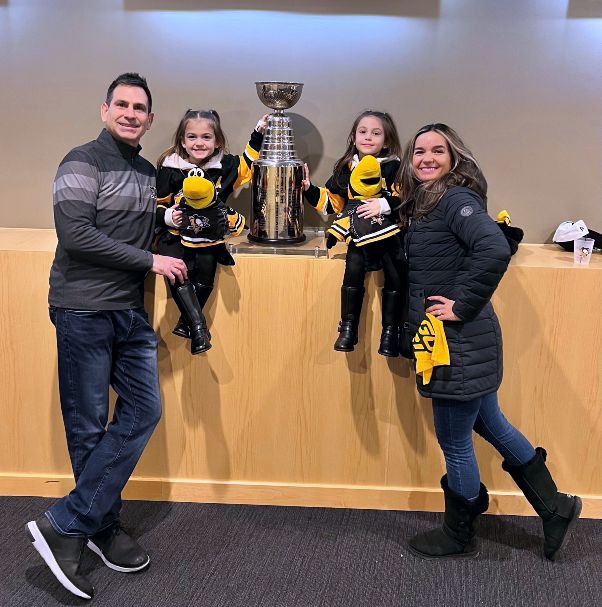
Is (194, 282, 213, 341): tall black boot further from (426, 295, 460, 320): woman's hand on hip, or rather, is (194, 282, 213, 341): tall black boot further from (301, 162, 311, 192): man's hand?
A: (426, 295, 460, 320): woman's hand on hip

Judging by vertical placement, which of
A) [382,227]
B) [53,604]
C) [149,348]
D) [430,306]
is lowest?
[53,604]

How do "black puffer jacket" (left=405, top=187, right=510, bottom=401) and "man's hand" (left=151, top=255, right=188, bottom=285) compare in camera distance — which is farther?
"man's hand" (left=151, top=255, right=188, bottom=285)

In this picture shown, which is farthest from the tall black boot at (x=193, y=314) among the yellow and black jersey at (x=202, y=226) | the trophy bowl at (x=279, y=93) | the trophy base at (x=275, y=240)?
the trophy bowl at (x=279, y=93)

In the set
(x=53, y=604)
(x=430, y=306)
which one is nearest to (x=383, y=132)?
(x=430, y=306)

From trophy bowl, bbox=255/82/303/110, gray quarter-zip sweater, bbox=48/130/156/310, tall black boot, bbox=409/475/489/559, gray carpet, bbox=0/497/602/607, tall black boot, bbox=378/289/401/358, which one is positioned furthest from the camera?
trophy bowl, bbox=255/82/303/110

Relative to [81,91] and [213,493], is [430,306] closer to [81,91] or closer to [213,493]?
[213,493]

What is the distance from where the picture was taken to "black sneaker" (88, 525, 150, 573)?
2.26m

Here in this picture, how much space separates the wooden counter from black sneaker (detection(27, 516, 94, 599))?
52cm

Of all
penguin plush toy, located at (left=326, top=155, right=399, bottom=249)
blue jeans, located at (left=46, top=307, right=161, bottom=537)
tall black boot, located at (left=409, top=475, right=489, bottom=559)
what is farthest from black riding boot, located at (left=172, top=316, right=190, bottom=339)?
tall black boot, located at (left=409, top=475, right=489, bottom=559)

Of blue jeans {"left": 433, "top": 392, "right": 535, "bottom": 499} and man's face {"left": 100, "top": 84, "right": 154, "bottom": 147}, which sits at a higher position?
man's face {"left": 100, "top": 84, "right": 154, "bottom": 147}

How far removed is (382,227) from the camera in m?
2.37

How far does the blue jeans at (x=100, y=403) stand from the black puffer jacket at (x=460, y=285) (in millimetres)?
804

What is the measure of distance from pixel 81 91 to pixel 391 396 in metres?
1.56

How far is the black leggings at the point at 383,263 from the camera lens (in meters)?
2.42
